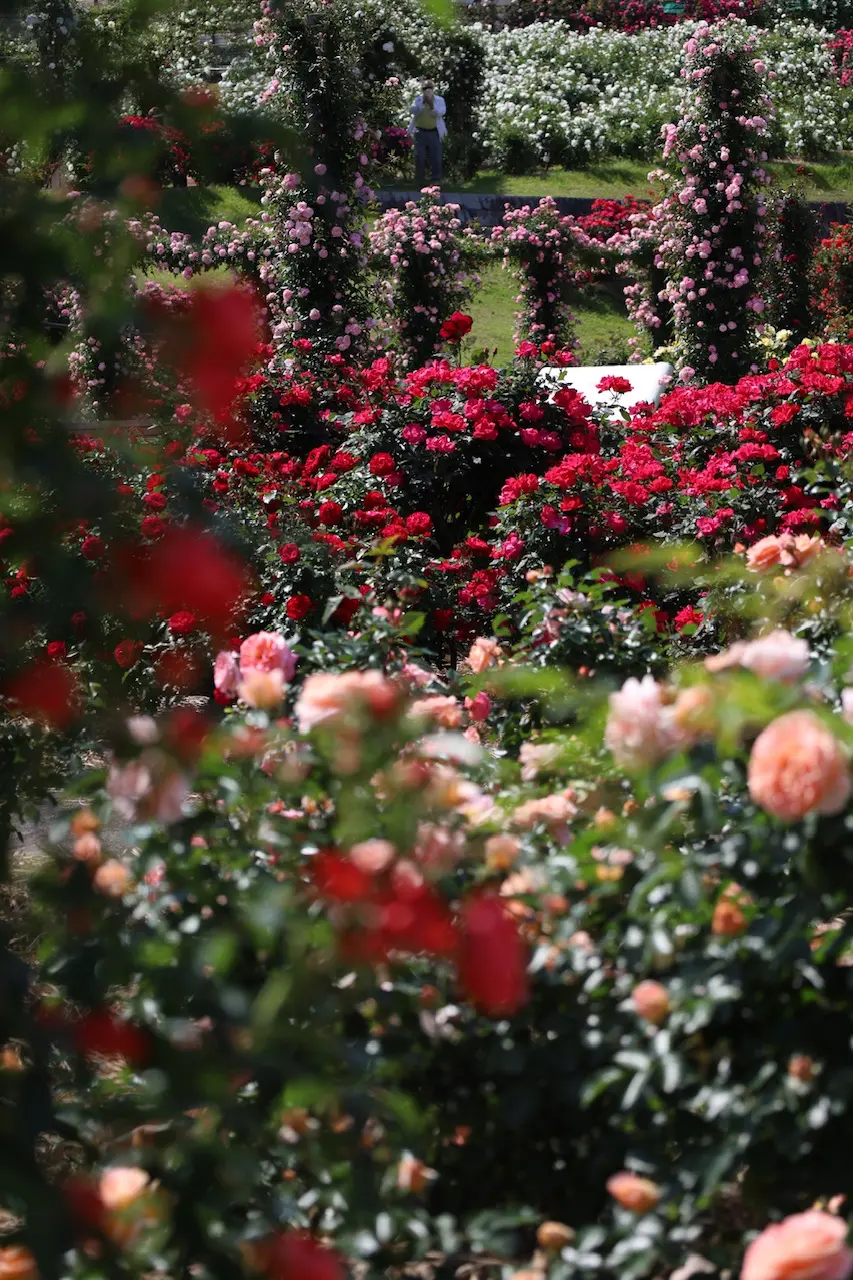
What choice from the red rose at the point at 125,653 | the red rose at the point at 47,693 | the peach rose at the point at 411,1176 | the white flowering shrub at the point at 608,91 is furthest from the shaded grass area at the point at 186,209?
the white flowering shrub at the point at 608,91

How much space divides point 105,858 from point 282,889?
15.1 inches

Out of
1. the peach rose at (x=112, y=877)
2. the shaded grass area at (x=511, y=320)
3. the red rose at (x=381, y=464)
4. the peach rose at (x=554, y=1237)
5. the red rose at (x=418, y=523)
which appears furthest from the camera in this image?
the shaded grass area at (x=511, y=320)

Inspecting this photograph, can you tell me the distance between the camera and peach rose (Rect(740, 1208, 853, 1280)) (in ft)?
3.72

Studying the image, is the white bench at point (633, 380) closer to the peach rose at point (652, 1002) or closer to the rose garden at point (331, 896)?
the rose garden at point (331, 896)

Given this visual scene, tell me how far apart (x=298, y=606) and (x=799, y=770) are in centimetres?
221

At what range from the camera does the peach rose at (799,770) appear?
4.12 ft

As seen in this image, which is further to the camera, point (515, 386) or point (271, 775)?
point (515, 386)

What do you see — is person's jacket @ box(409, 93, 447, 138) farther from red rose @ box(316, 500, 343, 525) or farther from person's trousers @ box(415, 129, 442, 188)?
red rose @ box(316, 500, 343, 525)

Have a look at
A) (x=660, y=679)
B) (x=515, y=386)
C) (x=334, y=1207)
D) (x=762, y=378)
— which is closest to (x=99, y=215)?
(x=334, y=1207)

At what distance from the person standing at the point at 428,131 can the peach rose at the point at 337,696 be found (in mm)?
13508

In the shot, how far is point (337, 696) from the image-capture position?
1.44 meters

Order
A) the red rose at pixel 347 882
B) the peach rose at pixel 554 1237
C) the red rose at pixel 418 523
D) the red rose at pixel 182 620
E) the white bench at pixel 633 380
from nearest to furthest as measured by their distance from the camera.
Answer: the red rose at pixel 347 882, the peach rose at pixel 554 1237, the red rose at pixel 182 620, the red rose at pixel 418 523, the white bench at pixel 633 380

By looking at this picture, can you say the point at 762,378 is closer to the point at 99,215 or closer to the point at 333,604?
the point at 333,604

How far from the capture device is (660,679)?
245cm
